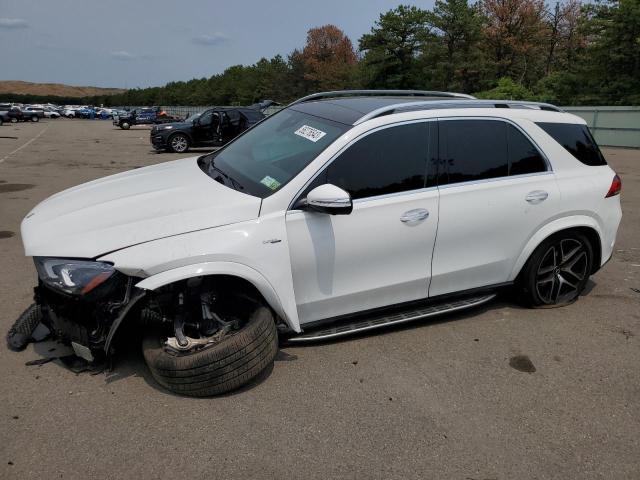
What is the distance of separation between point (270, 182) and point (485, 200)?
1.59 metres

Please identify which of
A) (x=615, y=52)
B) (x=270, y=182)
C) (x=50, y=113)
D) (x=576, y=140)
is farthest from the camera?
(x=50, y=113)

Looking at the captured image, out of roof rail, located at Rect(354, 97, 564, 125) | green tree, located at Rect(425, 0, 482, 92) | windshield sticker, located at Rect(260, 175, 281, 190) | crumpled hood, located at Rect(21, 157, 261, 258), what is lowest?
crumpled hood, located at Rect(21, 157, 261, 258)

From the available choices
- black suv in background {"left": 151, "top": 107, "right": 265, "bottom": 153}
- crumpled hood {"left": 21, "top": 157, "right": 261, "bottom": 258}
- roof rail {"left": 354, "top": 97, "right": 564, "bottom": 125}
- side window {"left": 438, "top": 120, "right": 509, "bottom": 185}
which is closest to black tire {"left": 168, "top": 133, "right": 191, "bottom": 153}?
black suv in background {"left": 151, "top": 107, "right": 265, "bottom": 153}

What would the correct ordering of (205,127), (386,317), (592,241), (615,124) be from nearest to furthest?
(386,317) → (592,241) → (205,127) → (615,124)

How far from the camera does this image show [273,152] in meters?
3.74

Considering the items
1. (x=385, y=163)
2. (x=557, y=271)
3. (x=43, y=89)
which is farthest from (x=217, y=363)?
(x=43, y=89)

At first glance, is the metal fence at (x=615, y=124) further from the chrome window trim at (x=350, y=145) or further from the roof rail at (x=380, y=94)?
the chrome window trim at (x=350, y=145)

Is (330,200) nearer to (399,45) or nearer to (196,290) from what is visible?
(196,290)

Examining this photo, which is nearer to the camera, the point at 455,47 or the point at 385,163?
the point at 385,163

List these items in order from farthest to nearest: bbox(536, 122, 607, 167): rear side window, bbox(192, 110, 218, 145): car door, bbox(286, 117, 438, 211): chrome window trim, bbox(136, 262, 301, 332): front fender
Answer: bbox(192, 110, 218, 145): car door, bbox(536, 122, 607, 167): rear side window, bbox(286, 117, 438, 211): chrome window trim, bbox(136, 262, 301, 332): front fender

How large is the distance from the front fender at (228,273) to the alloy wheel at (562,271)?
226 cm

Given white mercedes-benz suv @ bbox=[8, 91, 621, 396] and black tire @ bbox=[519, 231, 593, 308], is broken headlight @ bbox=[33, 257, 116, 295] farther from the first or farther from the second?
black tire @ bbox=[519, 231, 593, 308]

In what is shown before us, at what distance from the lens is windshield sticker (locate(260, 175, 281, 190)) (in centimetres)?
325

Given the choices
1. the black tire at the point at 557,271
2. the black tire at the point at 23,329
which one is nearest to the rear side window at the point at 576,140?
the black tire at the point at 557,271
